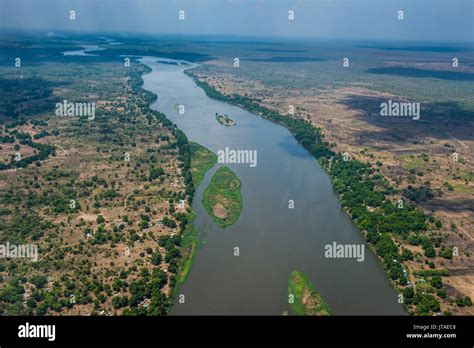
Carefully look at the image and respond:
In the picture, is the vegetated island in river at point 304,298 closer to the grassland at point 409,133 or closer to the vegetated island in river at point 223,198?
the grassland at point 409,133

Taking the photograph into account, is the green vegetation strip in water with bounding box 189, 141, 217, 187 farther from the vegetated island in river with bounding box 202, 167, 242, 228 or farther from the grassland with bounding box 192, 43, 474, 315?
the grassland with bounding box 192, 43, 474, 315

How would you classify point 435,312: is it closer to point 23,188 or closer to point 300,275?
point 300,275

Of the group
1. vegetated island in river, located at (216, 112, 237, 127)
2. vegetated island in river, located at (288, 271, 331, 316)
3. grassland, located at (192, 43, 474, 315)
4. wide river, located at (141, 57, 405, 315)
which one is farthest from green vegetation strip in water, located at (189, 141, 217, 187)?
vegetated island in river, located at (288, 271, 331, 316)

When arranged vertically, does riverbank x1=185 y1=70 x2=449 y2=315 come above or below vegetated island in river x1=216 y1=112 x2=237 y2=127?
below

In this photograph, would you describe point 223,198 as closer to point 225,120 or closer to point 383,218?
point 383,218

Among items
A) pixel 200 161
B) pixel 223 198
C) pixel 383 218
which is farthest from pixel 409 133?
pixel 223 198

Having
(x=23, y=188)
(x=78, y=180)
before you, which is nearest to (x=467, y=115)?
(x=78, y=180)

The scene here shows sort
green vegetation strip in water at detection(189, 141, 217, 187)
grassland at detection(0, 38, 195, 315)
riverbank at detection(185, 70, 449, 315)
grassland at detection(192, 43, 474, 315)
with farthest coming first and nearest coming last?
green vegetation strip in water at detection(189, 141, 217, 187), grassland at detection(192, 43, 474, 315), riverbank at detection(185, 70, 449, 315), grassland at detection(0, 38, 195, 315)

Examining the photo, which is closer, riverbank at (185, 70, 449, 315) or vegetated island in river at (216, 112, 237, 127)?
riverbank at (185, 70, 449, 315)
